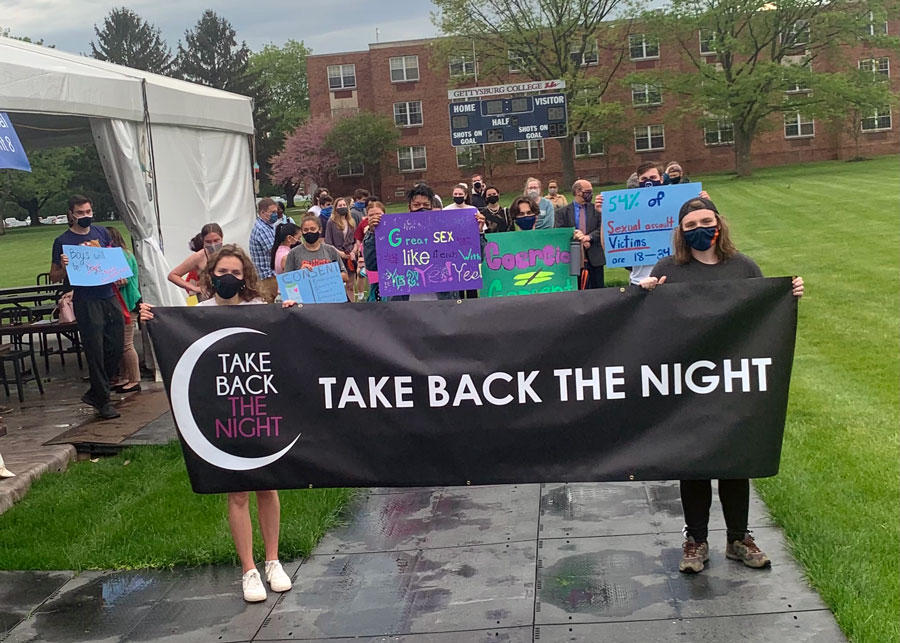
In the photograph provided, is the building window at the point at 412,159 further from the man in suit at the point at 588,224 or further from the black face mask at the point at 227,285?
the black face mask at the point at 227,285

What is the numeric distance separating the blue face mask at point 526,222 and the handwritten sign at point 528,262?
505 millimetres

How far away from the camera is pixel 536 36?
53.0 meters

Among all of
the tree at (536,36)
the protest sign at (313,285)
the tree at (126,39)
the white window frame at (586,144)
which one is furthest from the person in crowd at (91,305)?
the tree at (126,39)

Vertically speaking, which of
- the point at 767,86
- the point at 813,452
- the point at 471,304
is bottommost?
the point at 813,452

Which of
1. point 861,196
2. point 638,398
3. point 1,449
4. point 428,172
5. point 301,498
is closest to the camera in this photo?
point 638,398

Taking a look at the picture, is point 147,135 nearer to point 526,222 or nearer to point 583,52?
point 526,222

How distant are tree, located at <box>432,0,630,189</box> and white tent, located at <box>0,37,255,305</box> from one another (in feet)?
133

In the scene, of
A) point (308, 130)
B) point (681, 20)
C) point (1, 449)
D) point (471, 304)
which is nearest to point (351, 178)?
point (308, 130)

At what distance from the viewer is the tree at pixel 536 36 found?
52.7 metres

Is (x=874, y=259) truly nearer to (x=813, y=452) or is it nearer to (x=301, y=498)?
(x=813, y=452)

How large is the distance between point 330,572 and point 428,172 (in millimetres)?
58395

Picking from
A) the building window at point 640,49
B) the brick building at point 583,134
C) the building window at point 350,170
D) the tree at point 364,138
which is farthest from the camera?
the building window at point 350,170

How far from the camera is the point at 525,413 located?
15.3 feet

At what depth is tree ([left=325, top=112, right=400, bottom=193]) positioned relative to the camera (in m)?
60.8
